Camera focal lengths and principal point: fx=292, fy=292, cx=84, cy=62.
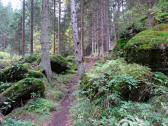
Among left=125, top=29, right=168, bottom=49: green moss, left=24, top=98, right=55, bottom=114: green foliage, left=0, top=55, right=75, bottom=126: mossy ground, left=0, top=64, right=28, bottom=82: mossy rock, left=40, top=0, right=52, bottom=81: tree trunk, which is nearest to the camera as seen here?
left=0, top=55, right=75, bottom=126: mossy ground

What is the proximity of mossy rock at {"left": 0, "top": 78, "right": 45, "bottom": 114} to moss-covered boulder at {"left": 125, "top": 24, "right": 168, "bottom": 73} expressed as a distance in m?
4.45

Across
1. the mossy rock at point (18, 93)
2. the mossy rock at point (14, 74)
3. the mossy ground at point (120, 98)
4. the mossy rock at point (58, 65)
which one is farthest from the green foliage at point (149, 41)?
the mossy rock at point (58, 65)

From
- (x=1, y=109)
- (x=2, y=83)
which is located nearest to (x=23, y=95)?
(x=1, y=109)

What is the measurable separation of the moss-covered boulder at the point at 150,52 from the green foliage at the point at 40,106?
391cm

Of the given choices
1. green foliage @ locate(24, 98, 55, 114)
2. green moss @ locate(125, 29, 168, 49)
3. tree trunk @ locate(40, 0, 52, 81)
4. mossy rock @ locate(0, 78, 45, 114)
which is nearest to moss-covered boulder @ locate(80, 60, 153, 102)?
green moss @ locate(125, 29, 168, 49)

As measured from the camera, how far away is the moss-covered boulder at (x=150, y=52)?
443 inches

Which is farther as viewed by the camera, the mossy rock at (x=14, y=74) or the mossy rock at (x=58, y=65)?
the mossy rock at (x=58, y=65)

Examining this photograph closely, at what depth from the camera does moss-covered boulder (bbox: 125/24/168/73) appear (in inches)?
443

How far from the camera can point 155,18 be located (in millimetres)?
17312

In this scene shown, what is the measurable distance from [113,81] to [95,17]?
103ft

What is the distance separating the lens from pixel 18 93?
1262 cm

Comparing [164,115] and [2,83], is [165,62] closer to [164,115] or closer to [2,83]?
[164,115]

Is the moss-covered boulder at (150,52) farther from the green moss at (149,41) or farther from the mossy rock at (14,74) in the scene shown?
the mossy rock at (14,74)

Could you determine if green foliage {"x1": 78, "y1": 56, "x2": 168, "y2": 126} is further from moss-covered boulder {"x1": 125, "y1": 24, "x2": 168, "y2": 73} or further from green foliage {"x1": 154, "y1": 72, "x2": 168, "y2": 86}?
moss-covered boulder {"x1": 125, "y1": 24, "x2": 168, "y2": 73}
